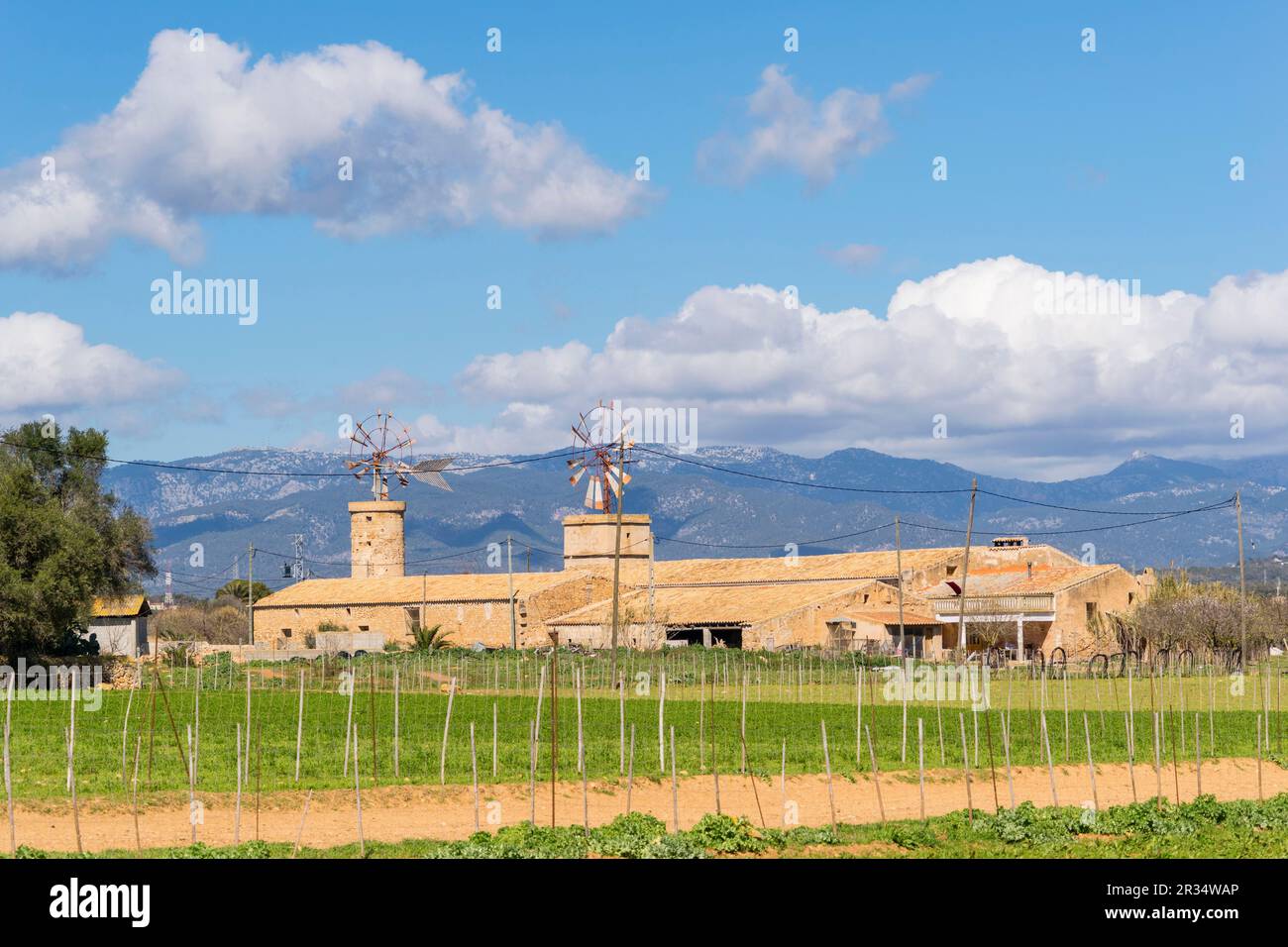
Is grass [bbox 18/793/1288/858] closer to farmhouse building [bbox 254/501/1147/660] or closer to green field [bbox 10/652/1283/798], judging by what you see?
green field [bbox 10/652/1283/798]

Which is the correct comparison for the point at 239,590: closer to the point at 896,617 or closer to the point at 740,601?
the point at 740,601

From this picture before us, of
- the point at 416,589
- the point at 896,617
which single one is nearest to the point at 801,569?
the point at 896,617

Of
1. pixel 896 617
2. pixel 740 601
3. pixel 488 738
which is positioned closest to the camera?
pixel 488 738

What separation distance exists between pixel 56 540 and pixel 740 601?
31059 mm

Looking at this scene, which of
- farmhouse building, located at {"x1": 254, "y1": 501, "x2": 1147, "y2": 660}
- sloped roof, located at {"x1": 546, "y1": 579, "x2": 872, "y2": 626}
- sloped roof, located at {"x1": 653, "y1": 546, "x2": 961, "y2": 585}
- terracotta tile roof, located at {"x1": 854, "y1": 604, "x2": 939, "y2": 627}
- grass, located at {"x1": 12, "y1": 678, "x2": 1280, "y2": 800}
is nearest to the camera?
grass, located at {"x1": 12, "y1": 678, "x2": 1280, "y2": 800}

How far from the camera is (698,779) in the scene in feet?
99.0

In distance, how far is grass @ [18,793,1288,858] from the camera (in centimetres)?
1937

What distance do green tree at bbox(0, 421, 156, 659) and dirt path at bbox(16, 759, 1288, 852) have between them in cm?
3420

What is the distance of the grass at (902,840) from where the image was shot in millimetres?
19366

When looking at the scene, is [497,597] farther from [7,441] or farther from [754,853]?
[754,853]

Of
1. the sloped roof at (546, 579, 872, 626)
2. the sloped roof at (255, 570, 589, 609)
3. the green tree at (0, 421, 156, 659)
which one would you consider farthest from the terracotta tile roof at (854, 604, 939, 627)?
the green tree at (0, 421, 156, 659)

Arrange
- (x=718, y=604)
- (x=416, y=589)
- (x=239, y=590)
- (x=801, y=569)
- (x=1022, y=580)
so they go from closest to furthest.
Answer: (x=718, y=604) < (x=1022, y=580) < (x=416, y=589) < (x=801, y=569) < (x=239, y=590)

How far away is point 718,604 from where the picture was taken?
75500mm
